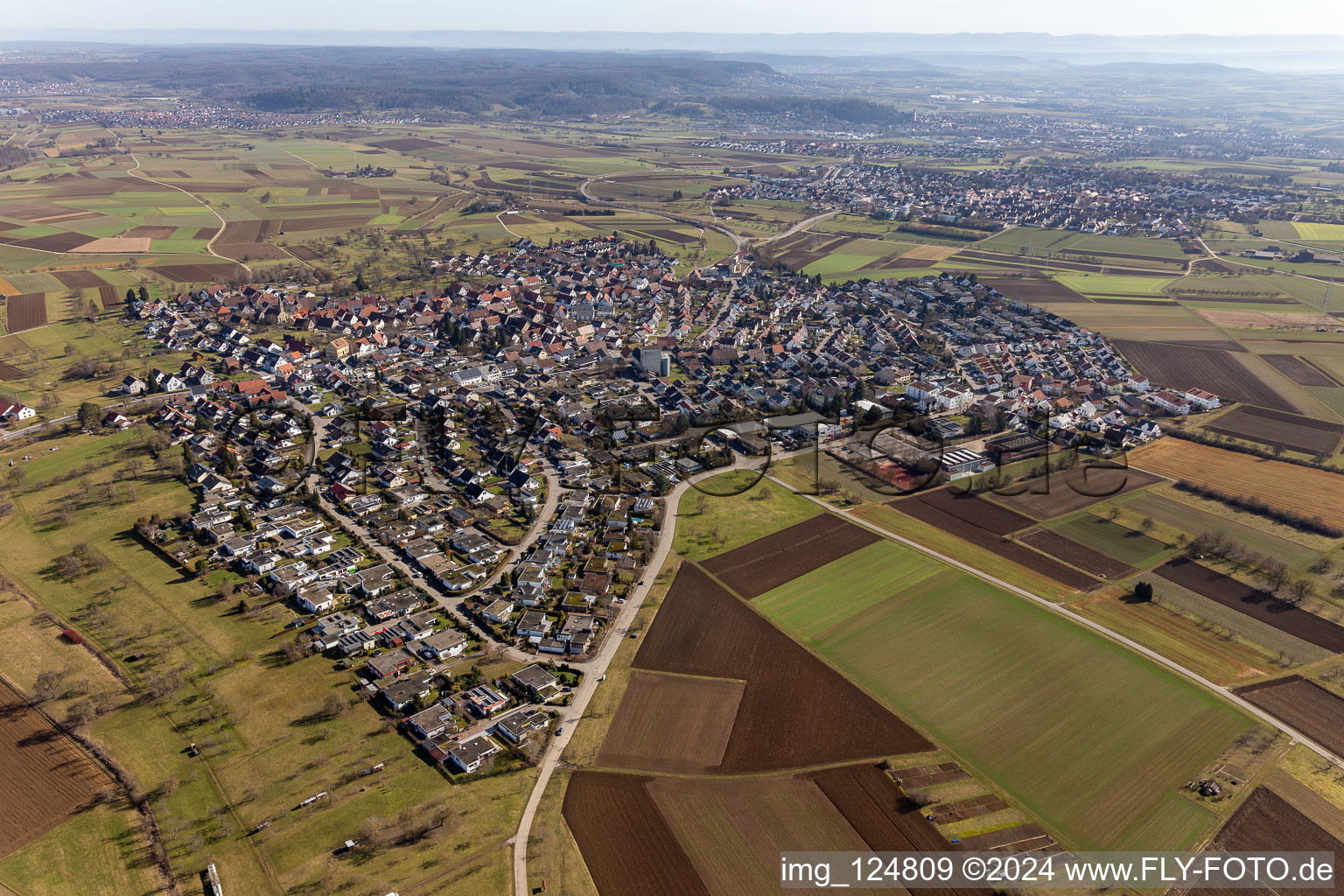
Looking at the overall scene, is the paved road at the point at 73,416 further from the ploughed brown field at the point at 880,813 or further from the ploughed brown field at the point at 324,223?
the ploughed brown field at the point at 324,223

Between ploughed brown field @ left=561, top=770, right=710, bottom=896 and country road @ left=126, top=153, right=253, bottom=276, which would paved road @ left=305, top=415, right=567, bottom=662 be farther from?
country road @ left=126, top=153, right=253, bottom=276

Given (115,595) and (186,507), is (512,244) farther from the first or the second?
(115,595)

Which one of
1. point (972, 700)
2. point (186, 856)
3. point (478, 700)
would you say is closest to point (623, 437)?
point (478, 700)

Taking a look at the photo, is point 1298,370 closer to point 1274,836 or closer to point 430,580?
point 1274,836

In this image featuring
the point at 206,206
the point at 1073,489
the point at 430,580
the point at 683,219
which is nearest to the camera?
the point at 430,580

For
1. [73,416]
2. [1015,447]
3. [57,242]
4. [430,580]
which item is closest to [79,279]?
[57,242]

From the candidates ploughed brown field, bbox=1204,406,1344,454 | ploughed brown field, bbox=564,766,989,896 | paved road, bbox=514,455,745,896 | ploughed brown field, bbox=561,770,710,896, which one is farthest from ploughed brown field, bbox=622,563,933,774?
ploughed brown field, bbox=1204,406,1344,454
